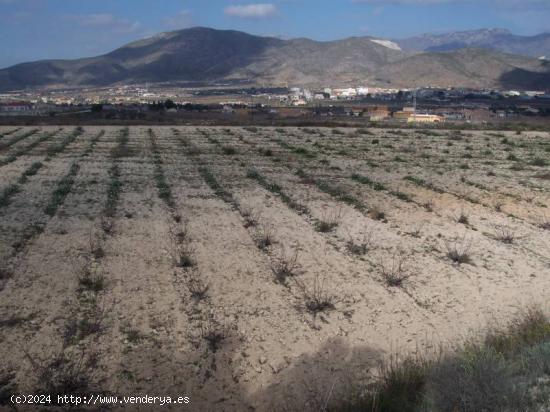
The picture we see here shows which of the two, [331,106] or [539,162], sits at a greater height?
[539,162]

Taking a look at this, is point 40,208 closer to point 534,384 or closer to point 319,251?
point 319,251

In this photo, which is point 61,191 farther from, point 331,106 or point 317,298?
point 331,106

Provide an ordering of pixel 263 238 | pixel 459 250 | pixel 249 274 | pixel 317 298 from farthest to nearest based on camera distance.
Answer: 1. pixel 263 238
2. pixel 459 250
3. pixel 249 274
4. pixel 317 298

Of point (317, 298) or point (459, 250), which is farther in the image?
point (459, 250)

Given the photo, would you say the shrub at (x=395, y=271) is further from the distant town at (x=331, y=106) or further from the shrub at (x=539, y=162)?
the distant town at (x=331, y=106)

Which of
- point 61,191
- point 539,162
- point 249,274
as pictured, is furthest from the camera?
Answer: point 539,162

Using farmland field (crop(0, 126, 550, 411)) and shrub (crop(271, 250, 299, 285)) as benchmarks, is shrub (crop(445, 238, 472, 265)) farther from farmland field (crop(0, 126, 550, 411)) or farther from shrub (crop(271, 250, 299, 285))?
shrub (crop(271, 250, 299, 285))

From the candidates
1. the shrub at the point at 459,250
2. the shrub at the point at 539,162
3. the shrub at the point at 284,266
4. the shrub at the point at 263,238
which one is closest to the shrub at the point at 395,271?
the shrub at the point at 459,250

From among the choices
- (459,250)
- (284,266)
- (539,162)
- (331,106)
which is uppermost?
(284,266)

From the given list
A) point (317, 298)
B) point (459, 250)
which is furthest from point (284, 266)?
point (459, 250)

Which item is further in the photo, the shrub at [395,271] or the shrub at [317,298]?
the shrub at [395,271]
